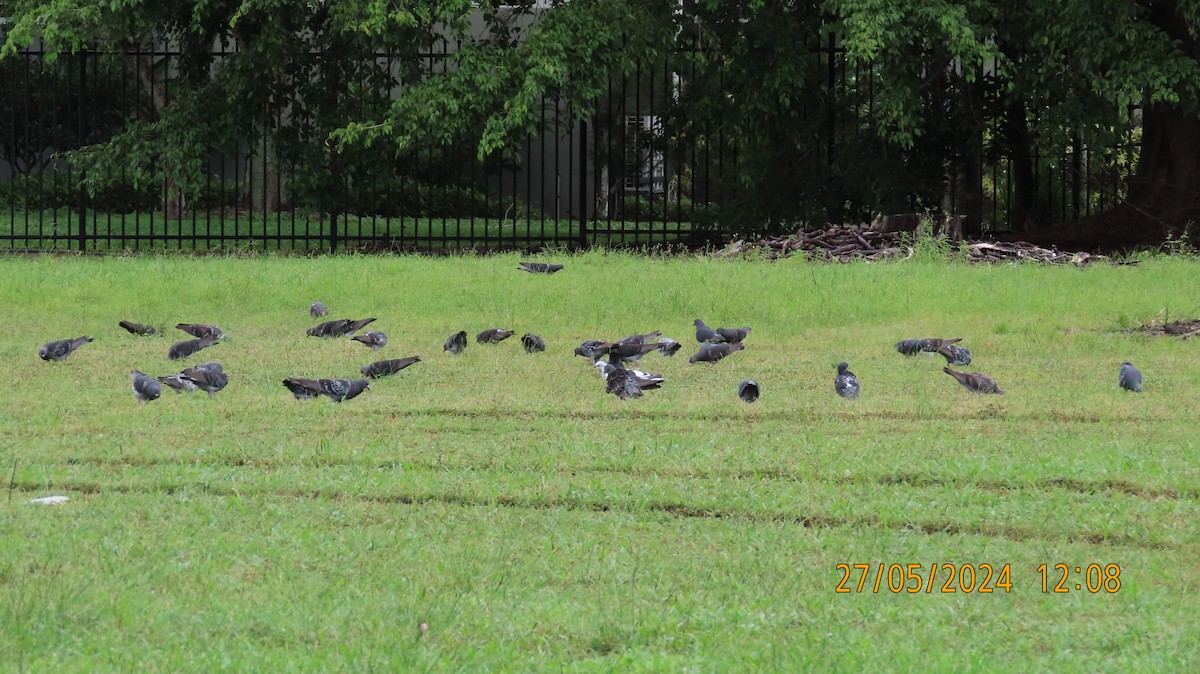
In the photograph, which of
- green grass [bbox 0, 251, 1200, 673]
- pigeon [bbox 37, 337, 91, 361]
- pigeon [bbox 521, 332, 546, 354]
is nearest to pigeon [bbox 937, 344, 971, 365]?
green grass [bbox 0, 251, 1200, 673]

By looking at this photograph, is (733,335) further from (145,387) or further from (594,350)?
(145,387)

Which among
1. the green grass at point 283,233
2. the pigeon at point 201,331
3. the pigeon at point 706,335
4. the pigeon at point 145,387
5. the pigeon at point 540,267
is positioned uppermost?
the green grass at point 283,233

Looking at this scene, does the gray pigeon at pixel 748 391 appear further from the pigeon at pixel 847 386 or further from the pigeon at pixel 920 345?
the pigeon at pixel 920 345

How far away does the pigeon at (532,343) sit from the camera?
9.31 metres

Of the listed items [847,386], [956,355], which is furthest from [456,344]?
[956,355]

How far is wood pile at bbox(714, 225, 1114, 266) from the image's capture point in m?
14.2

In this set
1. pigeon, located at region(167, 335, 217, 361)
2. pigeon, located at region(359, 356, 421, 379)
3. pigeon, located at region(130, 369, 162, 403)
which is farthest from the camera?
pigeon, located at region(167, 335, 217, 361)

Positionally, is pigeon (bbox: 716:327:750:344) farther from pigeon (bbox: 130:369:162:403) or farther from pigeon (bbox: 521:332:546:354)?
pigeon (bbox: 130:369:162:403)

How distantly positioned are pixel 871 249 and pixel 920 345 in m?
5.43

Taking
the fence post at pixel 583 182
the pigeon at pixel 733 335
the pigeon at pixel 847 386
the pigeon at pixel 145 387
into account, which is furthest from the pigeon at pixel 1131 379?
the fence post at pixel 583 182

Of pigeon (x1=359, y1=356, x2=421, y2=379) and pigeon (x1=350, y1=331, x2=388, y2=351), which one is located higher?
pigeon (x1=350, y1=331, x2=388, y2=351)

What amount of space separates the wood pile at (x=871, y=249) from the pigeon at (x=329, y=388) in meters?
7.32

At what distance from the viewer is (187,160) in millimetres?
17844

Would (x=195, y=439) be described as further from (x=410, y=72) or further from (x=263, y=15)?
(x=263, y=15)
